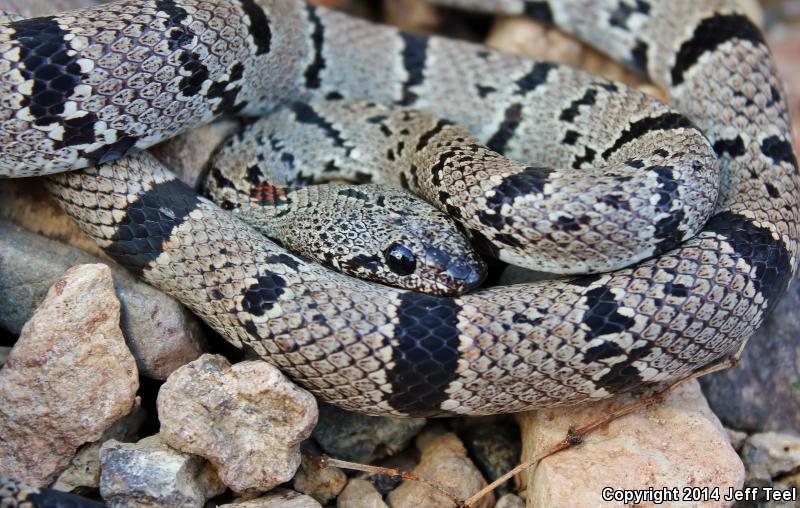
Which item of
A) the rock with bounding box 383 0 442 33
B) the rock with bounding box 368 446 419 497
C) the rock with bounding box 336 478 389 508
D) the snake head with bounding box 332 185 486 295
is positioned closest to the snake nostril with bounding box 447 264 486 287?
the snake head with bounding box 332 185 486 295

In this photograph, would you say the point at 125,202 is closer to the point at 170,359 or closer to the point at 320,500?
the point at 170,359


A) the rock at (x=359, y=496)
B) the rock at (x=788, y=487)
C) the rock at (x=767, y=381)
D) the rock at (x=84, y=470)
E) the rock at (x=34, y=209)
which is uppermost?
the rock at (x=34, y=209)

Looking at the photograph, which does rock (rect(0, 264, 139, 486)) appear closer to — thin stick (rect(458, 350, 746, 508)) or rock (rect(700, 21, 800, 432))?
thin stick (rect(458, 350, 746, 508))

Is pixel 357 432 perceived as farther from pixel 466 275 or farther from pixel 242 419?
pixel 466 275

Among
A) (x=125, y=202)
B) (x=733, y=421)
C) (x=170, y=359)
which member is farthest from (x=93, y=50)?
(x=733, y=421)

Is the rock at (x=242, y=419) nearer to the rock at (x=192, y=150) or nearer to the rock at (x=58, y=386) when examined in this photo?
the rock at (x=58, y=386)

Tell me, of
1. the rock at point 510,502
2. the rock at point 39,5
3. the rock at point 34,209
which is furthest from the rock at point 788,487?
the rock at point 39,5
